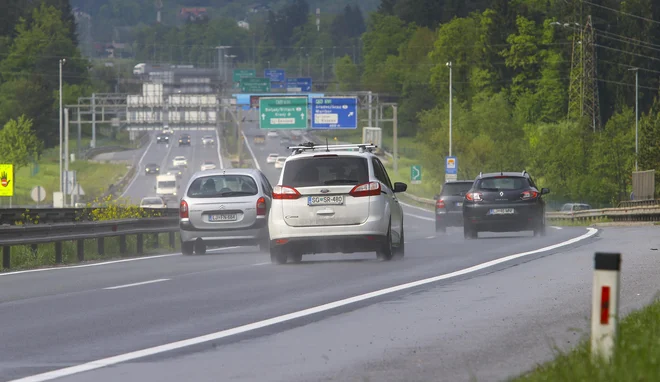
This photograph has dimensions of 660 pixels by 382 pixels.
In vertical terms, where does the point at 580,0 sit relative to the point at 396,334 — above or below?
above

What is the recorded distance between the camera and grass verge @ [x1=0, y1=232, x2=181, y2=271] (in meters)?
25.1

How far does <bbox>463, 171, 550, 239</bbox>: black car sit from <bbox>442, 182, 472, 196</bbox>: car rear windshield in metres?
10.0

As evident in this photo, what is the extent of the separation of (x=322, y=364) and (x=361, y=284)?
6.86 m

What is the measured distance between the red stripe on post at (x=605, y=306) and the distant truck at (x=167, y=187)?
77.4 meters

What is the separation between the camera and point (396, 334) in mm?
11359

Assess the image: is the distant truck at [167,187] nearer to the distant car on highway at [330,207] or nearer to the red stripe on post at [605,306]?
the distant car on highway at [330,207]

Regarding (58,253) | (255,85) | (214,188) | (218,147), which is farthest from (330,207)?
(218,147)

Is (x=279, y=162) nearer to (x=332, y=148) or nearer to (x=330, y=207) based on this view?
(x=332, y=148)

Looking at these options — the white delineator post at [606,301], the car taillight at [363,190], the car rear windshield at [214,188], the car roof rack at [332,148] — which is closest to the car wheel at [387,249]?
the car taillight at [363,190]

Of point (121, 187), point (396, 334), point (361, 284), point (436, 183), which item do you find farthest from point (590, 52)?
point (396, 334)

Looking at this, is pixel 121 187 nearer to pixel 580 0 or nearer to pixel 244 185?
pixel 580 0

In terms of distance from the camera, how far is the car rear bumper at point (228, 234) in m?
26.5

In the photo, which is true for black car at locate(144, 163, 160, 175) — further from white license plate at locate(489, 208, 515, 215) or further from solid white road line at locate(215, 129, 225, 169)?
white license plate at locate(489, 208, 515, 215)

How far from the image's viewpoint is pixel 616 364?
7.91 metres
